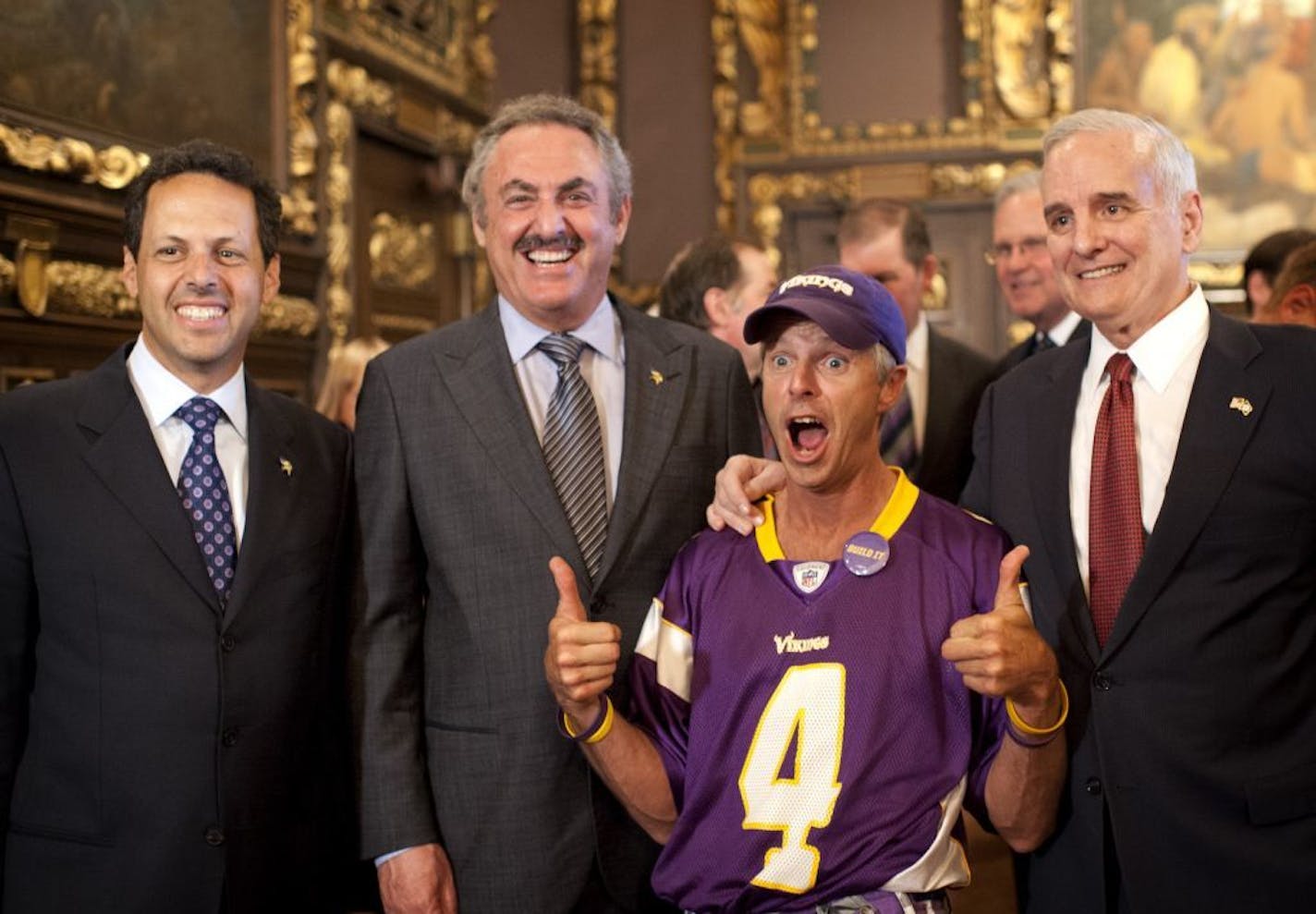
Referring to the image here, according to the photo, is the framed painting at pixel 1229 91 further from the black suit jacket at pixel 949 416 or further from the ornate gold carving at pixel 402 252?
the black suit jacket at pixel 949 416

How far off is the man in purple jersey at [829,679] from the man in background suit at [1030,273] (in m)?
2.00

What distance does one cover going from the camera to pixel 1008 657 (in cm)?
187

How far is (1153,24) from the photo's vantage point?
878 cm

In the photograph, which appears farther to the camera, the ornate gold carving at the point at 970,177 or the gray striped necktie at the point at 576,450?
the ornate gold carving at the point at 970,177

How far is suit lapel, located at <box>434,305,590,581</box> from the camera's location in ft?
7.73

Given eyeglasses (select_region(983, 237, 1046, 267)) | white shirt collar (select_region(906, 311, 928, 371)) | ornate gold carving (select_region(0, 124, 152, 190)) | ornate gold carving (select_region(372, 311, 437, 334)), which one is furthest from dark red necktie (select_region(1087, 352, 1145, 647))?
ornate gold carving (select_region(372, 311, 437, 334))

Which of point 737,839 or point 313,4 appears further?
point 313,4

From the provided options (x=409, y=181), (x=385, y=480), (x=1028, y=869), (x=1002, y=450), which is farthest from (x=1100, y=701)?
(x=409, y=181)

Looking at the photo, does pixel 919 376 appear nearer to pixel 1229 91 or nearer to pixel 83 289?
pixel 83 289

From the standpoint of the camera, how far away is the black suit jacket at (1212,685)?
6.87ft

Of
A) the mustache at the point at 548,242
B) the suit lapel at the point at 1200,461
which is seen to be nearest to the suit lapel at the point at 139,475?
the mustache at the point at 548,242

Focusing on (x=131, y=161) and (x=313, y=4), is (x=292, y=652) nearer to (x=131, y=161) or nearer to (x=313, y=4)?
(x=131, y=161)

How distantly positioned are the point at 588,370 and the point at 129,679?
950 mm

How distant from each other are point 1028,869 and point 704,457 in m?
0.90
